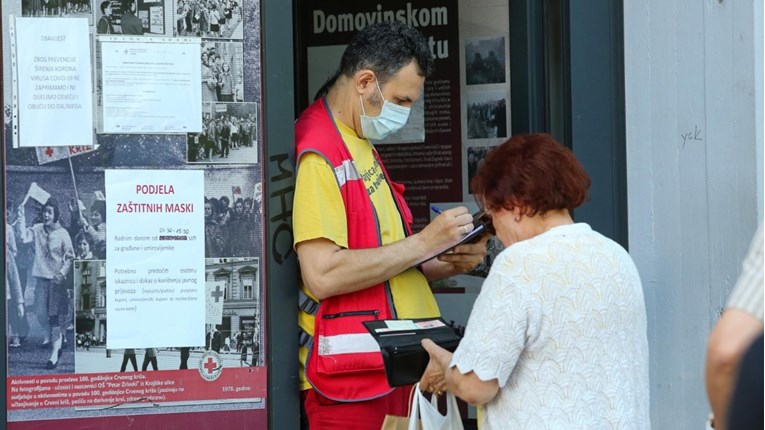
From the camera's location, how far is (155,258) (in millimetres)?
3363

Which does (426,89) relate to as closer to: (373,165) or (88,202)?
(373,165)

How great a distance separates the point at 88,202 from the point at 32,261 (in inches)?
9.7

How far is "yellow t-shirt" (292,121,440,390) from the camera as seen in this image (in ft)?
10.9

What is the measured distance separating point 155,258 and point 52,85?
62 cm

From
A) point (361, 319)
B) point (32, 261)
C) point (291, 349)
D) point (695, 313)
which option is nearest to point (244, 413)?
point (291, 349)

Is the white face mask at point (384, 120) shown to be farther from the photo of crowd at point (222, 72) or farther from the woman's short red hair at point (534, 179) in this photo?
the woman's short red hair at point (534, 179)

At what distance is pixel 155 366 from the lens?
338cm

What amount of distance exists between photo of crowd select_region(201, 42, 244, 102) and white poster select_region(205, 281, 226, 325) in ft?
1.96

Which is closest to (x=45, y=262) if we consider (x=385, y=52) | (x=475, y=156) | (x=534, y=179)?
(x=385, y=52)

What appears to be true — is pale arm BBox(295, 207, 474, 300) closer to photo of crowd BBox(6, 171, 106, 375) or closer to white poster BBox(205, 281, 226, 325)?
white poster BBox(205, 281, 226, 325)

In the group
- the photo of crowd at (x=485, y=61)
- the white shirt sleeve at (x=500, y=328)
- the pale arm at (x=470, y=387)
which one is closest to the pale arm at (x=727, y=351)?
the white shirt sleeve at (x=500, y=328)

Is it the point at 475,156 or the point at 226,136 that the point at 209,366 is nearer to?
the point at 226,136

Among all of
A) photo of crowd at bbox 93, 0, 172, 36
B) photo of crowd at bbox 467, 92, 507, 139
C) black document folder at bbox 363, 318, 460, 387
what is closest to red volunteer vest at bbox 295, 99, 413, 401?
black document folder at bbox 363, 318, 460, 387

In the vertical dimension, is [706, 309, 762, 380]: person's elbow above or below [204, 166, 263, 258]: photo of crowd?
below
